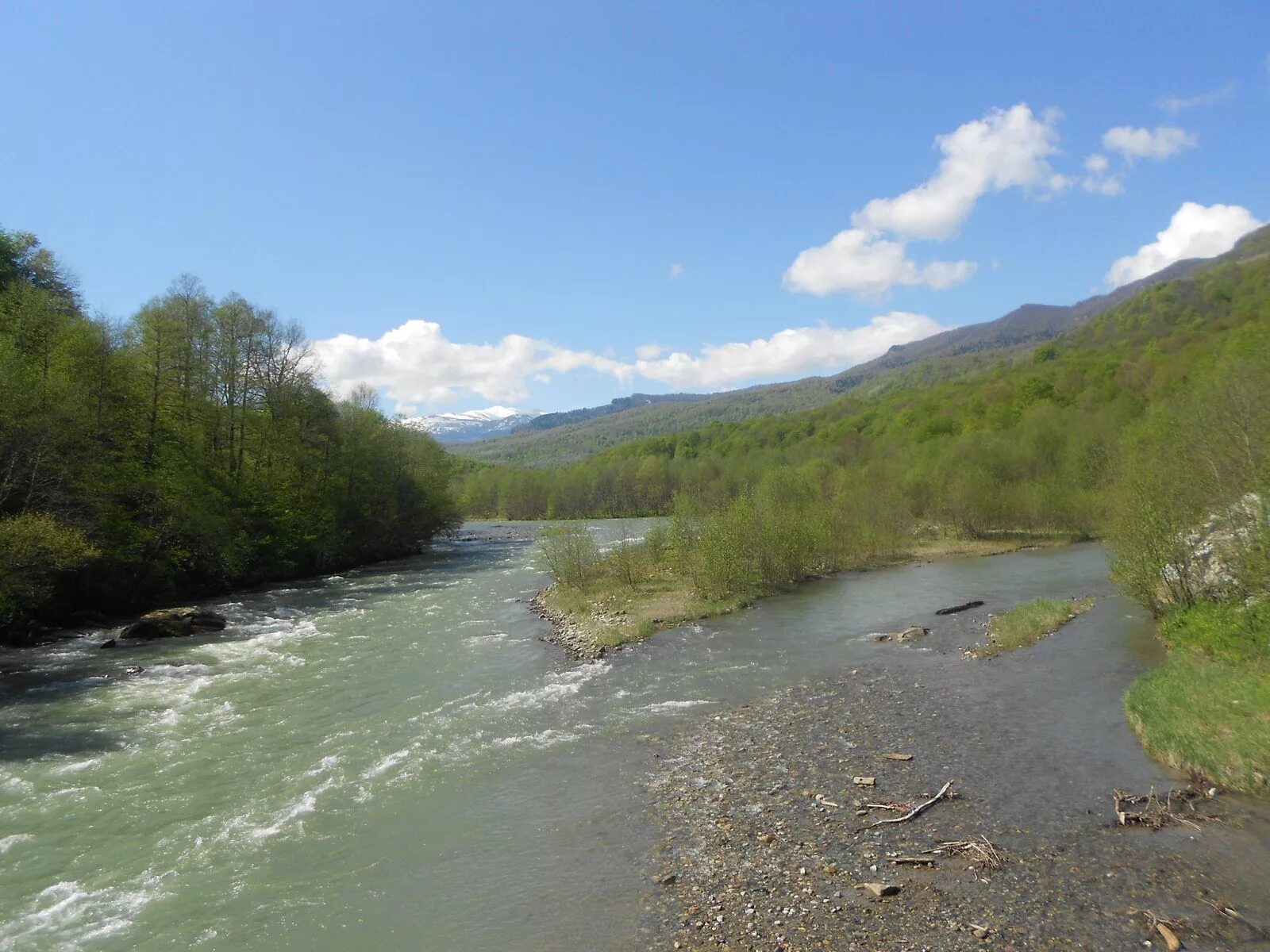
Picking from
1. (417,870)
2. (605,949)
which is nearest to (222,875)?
(417,870)

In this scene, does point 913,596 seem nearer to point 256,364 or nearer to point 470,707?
point 470,707

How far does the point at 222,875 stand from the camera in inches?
419

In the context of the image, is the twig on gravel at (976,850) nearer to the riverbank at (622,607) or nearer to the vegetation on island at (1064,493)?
the vegetation on island at (1064,493)

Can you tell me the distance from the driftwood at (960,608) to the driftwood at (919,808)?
19.2m


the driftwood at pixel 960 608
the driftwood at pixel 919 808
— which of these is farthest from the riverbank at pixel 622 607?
the driftwood at pixel 919 808

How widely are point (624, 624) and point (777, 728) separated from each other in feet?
43.1

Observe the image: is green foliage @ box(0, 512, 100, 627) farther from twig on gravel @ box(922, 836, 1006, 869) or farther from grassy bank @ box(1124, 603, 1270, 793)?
grassy bank @ box(1124, 603, 1270, 793)

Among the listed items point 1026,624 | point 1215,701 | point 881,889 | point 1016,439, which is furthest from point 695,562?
point 1016,439

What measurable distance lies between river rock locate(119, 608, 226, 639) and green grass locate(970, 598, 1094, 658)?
30175 mm

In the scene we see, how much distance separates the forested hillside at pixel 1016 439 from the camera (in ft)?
125

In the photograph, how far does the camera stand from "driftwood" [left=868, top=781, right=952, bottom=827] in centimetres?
1085

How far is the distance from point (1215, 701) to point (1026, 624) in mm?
11410

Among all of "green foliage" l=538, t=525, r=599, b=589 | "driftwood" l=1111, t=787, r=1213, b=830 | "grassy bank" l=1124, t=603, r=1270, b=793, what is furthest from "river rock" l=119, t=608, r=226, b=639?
"grassy bank" l=1124, t=603, r=1270, b=793

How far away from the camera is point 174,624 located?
1142 inches
